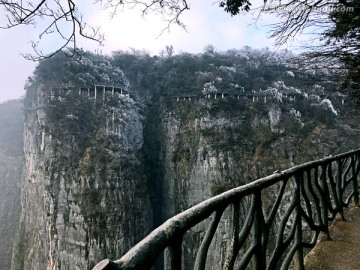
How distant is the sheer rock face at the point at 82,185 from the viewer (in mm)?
27422

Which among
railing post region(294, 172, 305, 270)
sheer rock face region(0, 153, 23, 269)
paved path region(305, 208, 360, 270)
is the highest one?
railing post region(294, 172, 305, 270)

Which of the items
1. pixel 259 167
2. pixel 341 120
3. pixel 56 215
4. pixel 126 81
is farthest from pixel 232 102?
pixel 56 215

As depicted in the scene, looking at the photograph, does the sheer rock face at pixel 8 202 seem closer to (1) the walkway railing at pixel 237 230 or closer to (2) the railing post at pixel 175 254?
(1) the walkway railing at pixel 237 230

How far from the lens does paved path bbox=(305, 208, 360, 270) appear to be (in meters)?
3.53

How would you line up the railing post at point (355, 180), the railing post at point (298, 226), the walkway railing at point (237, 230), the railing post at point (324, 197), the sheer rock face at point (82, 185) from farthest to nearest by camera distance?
1. the sheer rock face at point (82, 185)
2. the railing post at point (355, 180)
3. the railing post at point (324, 197)
4. the railing post at point (298, 226)
5. the walkway railing at point (237, 230)

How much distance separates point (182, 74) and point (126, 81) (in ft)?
22.2

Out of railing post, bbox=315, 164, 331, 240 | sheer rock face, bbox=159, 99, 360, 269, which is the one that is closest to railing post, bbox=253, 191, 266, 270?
railing post, bbox=315, 164, 331, 240

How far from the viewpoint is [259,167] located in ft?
95.1

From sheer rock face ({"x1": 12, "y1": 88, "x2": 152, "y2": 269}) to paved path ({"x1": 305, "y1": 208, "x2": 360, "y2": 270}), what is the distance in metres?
24.9

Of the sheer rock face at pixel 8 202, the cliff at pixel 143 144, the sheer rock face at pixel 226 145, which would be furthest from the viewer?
the sheer rock face at pixel 8 202

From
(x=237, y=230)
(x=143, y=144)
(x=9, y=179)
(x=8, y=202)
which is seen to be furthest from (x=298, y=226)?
(x=9, y=179)

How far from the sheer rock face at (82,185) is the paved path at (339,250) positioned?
2494cm

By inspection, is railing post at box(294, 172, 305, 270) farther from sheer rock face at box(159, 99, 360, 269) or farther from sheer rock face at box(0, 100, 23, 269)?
sheer rock face at box(0, 100, 23, 269)

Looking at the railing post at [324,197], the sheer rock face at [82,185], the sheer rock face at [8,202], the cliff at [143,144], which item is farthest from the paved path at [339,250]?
the sheer rock face at [8,202]
